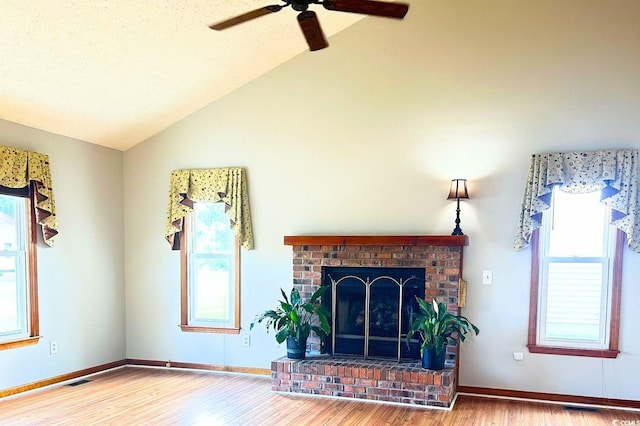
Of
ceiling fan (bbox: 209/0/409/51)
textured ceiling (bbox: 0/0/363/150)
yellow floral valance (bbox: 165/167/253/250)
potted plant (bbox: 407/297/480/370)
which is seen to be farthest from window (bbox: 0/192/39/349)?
potted plant (bbox: 407/297/480/370)

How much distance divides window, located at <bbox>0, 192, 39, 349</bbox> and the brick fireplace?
2420 mm

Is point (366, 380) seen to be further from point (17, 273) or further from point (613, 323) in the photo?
point (17, 273)

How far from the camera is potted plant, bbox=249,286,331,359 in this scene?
4.58m

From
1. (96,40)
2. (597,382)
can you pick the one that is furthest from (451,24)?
(597,382)

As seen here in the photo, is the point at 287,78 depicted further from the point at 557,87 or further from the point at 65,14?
the point at 557,87

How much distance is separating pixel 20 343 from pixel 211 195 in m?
2.31

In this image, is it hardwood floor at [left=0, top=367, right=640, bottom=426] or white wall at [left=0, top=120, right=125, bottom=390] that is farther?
white wall at [left=0, top=120, right=125, bottom=390]

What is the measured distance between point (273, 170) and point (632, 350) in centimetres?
381

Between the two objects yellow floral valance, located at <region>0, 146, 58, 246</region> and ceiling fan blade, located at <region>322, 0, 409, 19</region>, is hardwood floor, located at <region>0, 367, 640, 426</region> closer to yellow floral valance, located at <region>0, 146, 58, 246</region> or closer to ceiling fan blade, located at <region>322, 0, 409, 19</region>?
yellow floral valance, located at <region>0, 146, 58, 246</region>

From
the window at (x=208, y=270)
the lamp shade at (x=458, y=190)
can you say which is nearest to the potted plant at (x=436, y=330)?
the lamp shade at (x=458, y=190)

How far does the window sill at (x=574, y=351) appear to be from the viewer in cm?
416

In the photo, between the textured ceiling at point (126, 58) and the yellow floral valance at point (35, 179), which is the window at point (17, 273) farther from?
the textured ceiling at point (126, 58)

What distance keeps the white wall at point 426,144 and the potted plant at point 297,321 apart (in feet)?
1.54

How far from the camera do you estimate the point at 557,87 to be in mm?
4332
